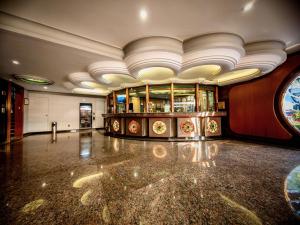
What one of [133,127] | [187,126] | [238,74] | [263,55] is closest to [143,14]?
[263,55]

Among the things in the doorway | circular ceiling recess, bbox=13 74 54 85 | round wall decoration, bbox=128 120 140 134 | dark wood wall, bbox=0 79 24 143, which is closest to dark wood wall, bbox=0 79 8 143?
dark wood wall, bbox=0 79 24 143

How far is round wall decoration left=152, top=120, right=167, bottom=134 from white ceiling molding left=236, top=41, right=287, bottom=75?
13.5 ft

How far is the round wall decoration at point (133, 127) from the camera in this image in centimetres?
707

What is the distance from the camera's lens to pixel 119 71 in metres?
5.01

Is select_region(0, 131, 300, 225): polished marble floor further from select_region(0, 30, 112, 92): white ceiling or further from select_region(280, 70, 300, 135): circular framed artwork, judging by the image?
select_region(0, 30, 112, 92): white ceiling

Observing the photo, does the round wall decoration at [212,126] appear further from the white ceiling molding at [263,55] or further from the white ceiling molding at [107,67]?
the white ceiling molding at [107,67]

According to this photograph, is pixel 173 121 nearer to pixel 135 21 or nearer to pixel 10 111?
pixel 135 21

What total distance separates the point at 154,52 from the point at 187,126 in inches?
161

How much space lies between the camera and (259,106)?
566 cm

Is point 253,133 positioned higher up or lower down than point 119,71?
lower down

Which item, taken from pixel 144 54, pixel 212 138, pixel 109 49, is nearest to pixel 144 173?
pixel 144 54

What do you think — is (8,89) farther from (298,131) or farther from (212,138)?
(298,131)

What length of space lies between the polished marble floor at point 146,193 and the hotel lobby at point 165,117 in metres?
0.02

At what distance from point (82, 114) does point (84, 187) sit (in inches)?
439
